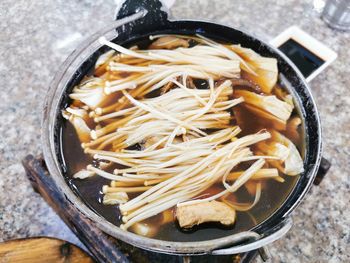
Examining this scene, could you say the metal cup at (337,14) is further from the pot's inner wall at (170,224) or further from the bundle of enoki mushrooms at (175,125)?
the pot's inner wall at (170,224)

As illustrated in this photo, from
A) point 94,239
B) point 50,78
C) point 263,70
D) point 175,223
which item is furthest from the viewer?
point 50,78

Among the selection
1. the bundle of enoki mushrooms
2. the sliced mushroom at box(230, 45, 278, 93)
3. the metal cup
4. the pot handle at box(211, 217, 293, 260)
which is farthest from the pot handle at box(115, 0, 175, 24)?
the metal cup

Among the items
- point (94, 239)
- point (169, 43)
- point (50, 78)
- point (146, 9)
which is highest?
point (146, 9)

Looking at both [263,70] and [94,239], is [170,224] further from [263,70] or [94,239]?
[263,70]

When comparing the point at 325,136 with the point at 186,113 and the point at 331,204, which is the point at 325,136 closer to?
the point at 331,204

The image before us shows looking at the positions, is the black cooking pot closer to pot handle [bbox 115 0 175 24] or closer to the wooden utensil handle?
pot handle [bbox 115 0 175 24]

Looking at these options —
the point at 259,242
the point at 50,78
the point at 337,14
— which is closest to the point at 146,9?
the point at 50,78

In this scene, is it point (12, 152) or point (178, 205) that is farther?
point (12, 152)

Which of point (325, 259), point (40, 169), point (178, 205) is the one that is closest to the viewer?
point (178, 205)

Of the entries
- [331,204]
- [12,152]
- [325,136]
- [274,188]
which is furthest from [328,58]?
[12,152]
